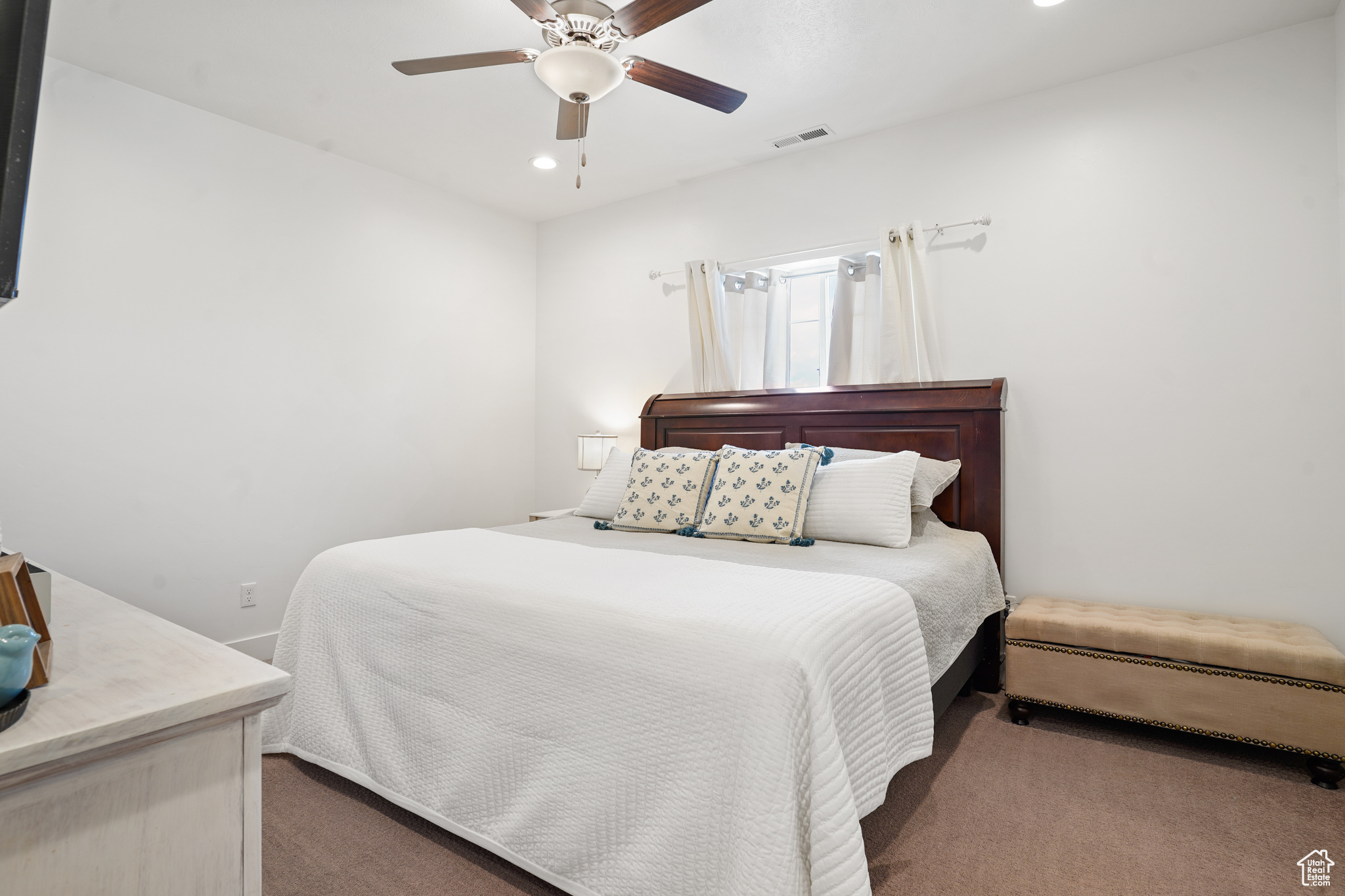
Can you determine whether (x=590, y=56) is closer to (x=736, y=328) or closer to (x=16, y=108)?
(x=16, y=108)

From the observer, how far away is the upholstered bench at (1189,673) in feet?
6.69

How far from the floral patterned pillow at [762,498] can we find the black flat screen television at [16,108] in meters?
2.33

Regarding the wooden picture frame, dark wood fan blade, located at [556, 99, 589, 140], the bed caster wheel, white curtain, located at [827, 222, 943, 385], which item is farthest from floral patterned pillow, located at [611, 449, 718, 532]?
the wooden picture frame

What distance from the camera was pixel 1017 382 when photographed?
3.01m

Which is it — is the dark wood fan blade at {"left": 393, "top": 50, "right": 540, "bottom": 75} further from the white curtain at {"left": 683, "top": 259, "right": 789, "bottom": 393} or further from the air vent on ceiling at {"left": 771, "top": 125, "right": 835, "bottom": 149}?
the white curtain at {"left": 683, "top": 259, "right": 789, "bottom": 393}

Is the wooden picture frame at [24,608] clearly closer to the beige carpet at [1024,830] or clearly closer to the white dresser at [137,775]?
the white dresser at [137,775]

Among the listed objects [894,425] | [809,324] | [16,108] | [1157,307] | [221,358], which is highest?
[809,324]

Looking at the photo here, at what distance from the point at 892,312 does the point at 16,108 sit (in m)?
3.13

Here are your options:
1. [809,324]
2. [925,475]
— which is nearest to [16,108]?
[925,475]

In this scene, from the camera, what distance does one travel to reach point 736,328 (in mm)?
3832

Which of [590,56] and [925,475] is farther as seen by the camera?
[925,475]

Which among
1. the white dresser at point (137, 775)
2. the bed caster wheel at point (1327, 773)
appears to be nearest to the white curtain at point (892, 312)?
the bed caster wheel at point (1327, 773)

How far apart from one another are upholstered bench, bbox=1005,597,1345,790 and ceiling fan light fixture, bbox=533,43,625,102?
235 centimetres

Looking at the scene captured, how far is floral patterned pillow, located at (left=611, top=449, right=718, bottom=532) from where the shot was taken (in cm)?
293
